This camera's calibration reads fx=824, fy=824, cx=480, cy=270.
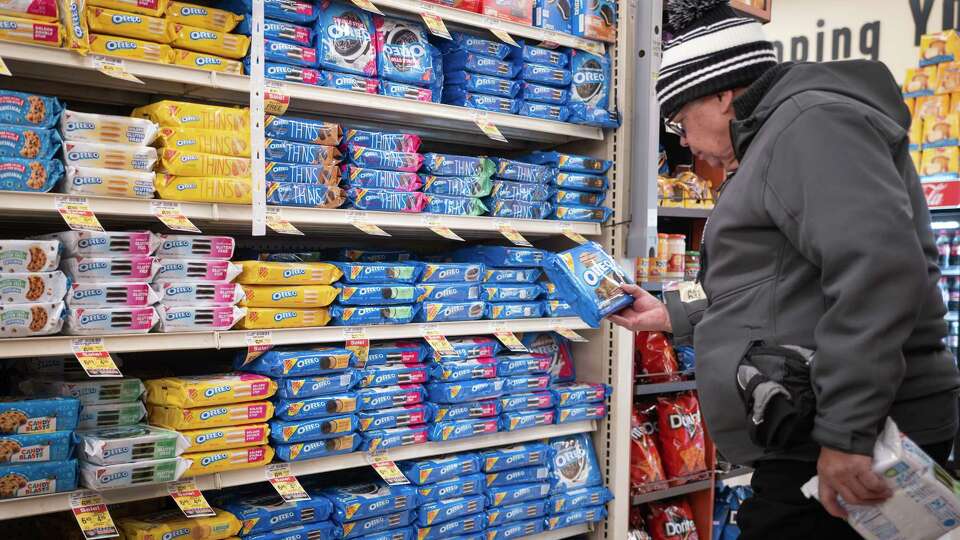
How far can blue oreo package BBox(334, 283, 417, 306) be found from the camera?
2746 millimetres

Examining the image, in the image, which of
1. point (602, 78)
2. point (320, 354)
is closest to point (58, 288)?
point (320, 354)

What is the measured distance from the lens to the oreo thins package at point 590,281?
2.45m

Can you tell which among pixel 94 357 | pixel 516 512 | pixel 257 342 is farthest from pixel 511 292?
pixel 94 357

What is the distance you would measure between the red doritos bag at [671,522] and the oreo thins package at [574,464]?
1.70 feet

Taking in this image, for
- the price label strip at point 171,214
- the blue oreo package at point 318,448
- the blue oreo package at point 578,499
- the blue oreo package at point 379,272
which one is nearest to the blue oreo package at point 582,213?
the blue oreo package at point 379,272

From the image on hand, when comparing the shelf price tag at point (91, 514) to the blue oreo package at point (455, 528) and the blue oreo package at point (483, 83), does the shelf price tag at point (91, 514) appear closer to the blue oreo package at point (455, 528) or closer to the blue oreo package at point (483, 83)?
the blue oreo package at point (455, 528)

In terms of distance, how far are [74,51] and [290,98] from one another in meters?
0.67

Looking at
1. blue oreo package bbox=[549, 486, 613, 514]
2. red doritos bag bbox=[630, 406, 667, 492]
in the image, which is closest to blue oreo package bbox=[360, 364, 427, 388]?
blue oreo package bbox=[549, 486, 613, 514]

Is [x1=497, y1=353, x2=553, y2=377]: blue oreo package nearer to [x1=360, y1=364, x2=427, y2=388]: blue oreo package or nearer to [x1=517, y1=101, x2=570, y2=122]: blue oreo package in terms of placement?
[x1=360, y1=364, x2=427, y2=388]: blue oreo package

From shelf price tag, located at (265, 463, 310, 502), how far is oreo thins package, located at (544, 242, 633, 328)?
103cm

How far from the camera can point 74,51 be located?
2.15 metres

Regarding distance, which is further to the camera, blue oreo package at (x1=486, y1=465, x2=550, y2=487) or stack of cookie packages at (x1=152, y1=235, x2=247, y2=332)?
blue oreo package at (x1=486, y1=465, x2=550, y2=487)

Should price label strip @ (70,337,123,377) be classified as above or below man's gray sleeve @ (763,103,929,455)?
below

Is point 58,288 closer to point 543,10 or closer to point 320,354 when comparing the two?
point 320,354
